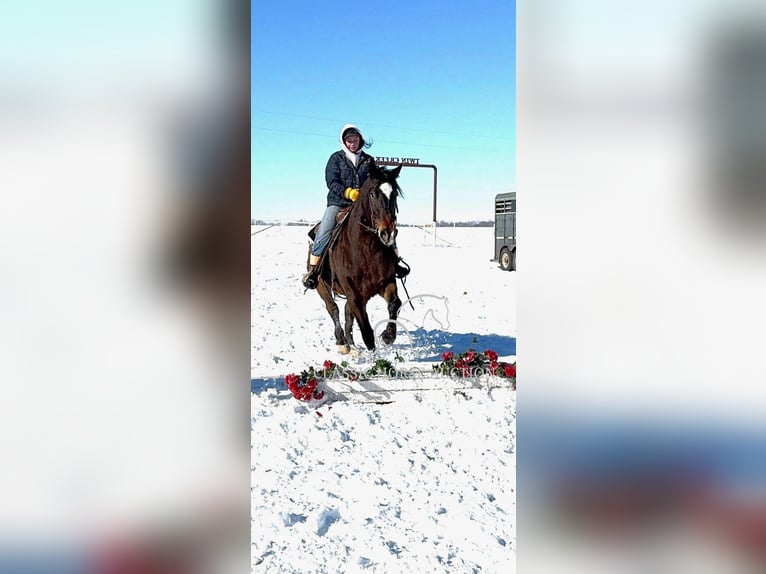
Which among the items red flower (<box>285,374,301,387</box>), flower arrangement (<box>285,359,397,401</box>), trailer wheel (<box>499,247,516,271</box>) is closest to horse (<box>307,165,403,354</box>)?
flower arrangement (<box>285,359,397,401</box>)

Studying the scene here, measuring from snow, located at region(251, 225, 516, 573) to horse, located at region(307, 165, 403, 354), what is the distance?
0.25m

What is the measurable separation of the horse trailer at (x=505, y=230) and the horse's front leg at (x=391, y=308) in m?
6.29

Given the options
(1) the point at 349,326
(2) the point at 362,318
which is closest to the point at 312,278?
(1) the point at 349,326

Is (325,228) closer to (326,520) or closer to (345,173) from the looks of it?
(345,173)

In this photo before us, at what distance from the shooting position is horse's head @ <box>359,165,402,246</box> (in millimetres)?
3701

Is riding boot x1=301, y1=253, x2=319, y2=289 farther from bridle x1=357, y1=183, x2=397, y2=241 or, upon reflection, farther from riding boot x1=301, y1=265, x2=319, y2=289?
bridle x1=357, y1=183, x2=397, y2=241

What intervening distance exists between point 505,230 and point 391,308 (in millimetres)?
6940

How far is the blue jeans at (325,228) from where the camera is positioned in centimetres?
441

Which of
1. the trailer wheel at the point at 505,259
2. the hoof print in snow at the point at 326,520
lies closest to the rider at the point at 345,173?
the hoof print in snow at the point at 326,520

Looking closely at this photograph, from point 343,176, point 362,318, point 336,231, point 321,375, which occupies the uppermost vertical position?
point 343,176

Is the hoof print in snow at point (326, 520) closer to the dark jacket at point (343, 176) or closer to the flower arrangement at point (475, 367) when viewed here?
the flower arrangement at point (475, 367)

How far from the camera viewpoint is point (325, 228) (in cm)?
444
